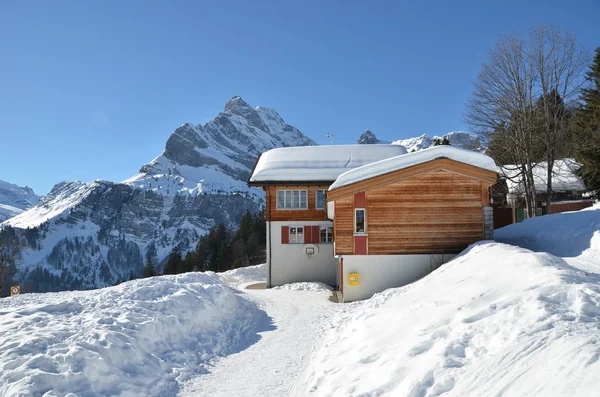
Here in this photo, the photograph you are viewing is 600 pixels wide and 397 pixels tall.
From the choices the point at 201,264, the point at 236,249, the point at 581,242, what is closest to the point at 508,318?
the point at 581,242

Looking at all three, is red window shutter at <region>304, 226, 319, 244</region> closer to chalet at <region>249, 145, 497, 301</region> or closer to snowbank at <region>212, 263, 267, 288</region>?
snowbank at <region>212, 263, 267, 288</region>

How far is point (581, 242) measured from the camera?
13117 mm

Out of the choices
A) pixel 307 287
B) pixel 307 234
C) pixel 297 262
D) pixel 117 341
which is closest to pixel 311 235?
pixel 307 234

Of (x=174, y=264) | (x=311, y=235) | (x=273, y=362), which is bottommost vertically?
(x=174, y=264)

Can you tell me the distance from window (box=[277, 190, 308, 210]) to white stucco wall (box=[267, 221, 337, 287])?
36.9 inches

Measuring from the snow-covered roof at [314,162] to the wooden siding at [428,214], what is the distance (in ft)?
25.8

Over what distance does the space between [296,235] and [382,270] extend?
8.40 meters

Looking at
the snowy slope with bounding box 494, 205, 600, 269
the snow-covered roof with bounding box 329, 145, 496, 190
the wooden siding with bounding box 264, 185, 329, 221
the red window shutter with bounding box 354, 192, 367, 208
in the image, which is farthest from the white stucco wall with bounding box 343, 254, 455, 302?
the wooden siding with bounding box 264, 185, 329, 221

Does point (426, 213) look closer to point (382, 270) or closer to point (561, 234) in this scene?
point (382, 270)

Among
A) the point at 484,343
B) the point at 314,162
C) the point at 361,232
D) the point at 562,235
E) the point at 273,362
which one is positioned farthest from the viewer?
the point at 314,162

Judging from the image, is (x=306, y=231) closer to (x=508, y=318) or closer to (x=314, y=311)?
(x=314, y=311)

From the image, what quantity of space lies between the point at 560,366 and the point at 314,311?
1019 centimetres

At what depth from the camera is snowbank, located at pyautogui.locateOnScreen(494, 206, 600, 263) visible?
12.7 metres

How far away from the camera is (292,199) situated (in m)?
22.9
